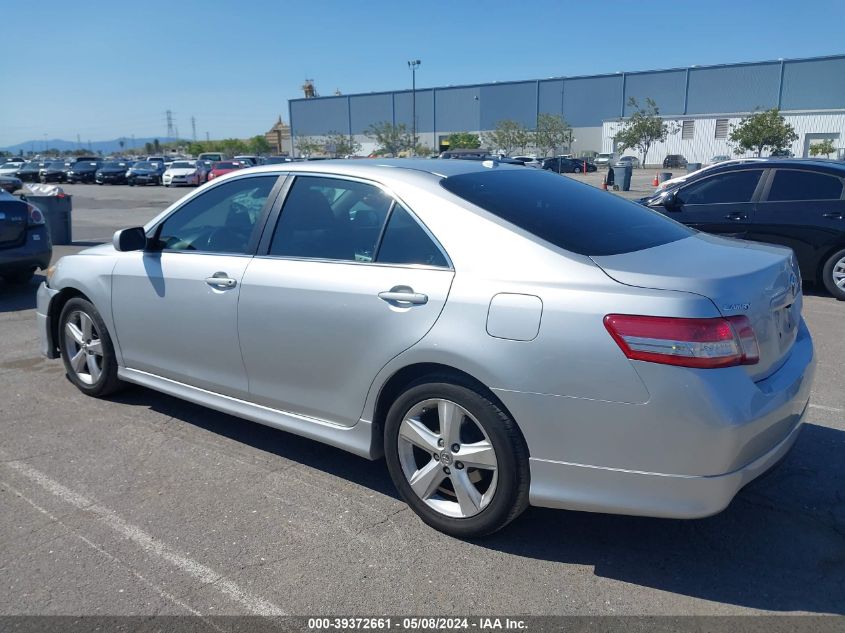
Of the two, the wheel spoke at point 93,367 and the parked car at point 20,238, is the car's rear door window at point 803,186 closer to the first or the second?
the wheel spoke at point 93,367

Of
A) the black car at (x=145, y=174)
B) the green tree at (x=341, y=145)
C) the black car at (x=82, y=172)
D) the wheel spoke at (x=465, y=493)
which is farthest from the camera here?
the green tree at (x=341, y=145)

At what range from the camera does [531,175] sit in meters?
4.07

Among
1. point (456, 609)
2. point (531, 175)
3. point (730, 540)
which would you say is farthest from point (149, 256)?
point (730, 540)

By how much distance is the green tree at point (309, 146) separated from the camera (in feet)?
249

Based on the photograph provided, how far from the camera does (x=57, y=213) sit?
13562 millimetres

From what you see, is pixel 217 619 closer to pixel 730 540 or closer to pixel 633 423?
pixel 633 423

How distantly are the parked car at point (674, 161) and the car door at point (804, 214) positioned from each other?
186 ft

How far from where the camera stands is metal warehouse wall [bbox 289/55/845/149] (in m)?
63.7

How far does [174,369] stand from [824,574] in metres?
3.55

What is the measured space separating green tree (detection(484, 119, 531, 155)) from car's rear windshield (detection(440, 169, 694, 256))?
6824cm

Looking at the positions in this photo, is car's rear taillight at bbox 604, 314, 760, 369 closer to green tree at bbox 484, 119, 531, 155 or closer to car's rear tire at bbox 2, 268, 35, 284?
car's rear tire at bbox 2, 268, 35, 284

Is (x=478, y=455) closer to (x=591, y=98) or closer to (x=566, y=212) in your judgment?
(x=566, y=212)

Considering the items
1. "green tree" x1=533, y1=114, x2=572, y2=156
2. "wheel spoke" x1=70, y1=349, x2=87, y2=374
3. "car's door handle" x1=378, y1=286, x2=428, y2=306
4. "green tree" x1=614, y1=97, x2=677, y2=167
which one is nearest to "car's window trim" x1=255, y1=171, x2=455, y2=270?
"car's door handle" x1=378, y1=286, x2=428, y2=306

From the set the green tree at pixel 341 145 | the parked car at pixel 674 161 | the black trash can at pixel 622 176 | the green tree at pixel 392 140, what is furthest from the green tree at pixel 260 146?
the black trash can at pixel 622 176
